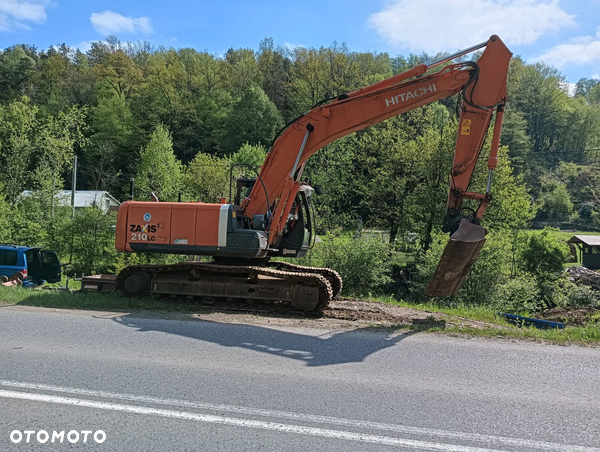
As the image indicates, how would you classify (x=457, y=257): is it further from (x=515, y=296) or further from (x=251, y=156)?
(x=251, y=156)

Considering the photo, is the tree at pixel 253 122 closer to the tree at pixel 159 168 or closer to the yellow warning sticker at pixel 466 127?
the tree at pixel 159 168

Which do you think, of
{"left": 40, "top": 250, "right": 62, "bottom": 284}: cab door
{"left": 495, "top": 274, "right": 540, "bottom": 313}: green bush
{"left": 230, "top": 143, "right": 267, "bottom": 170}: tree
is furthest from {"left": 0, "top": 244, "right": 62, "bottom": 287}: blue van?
{"left": 230, "top": 143, "right": 267, "bottom": 170}: tree

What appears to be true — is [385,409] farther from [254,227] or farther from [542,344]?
[254,227]

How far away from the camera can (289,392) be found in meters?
4.71

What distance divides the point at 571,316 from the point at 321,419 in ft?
40.4

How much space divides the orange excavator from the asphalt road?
2602mm

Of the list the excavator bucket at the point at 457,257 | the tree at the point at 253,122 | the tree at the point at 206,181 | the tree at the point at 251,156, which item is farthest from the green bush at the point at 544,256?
the tree at the point at 253,122

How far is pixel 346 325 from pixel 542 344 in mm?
3201

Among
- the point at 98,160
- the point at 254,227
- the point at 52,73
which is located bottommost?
the point at 254,227

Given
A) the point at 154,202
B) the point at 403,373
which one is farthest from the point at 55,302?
the point at 403,373

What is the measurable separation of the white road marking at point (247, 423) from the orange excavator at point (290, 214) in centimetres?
536

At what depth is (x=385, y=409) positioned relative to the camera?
4.29 meters

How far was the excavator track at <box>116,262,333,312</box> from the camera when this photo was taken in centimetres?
965

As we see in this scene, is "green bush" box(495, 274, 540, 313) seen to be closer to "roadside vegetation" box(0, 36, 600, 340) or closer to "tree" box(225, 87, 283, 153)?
"roadside vegetation" box(0, 36, 600, 340)
